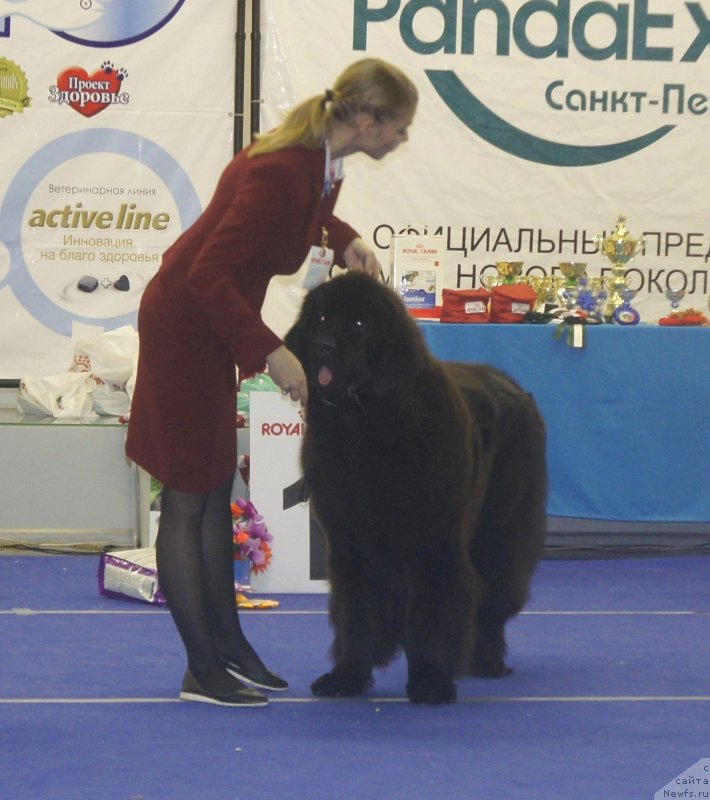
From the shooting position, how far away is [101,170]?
233 inches

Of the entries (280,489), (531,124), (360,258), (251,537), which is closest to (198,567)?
(360,258)

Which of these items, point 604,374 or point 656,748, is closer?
point 656,748

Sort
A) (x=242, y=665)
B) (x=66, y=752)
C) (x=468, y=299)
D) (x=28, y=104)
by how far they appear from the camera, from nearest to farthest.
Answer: (x=66, y=752)
(x=242, y=665)
(x=468, y=299)
(x=28, y=104)

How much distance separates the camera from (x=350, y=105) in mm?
2795

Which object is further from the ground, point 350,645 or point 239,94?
point 239,94

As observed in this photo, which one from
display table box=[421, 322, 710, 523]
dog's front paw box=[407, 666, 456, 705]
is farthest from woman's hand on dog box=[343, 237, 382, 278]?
display table box=[421, 322, 710, 523]

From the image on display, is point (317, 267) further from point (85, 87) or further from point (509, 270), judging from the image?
point (85, 87)

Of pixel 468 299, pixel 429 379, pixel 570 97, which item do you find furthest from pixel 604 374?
pixel 429 379

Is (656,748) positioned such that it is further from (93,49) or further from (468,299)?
(93,49)

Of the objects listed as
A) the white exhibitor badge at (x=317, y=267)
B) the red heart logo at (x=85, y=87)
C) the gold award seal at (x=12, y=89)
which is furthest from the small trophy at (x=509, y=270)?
the white exhibitor badge at (x=317, y=267)

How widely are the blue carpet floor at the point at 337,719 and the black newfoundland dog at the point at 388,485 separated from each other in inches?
5.7

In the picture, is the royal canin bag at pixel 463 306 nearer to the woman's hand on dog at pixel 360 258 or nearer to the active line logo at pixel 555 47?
the active line logo at pixel 555 47

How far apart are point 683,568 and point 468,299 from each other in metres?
1.35

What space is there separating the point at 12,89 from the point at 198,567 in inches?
142
